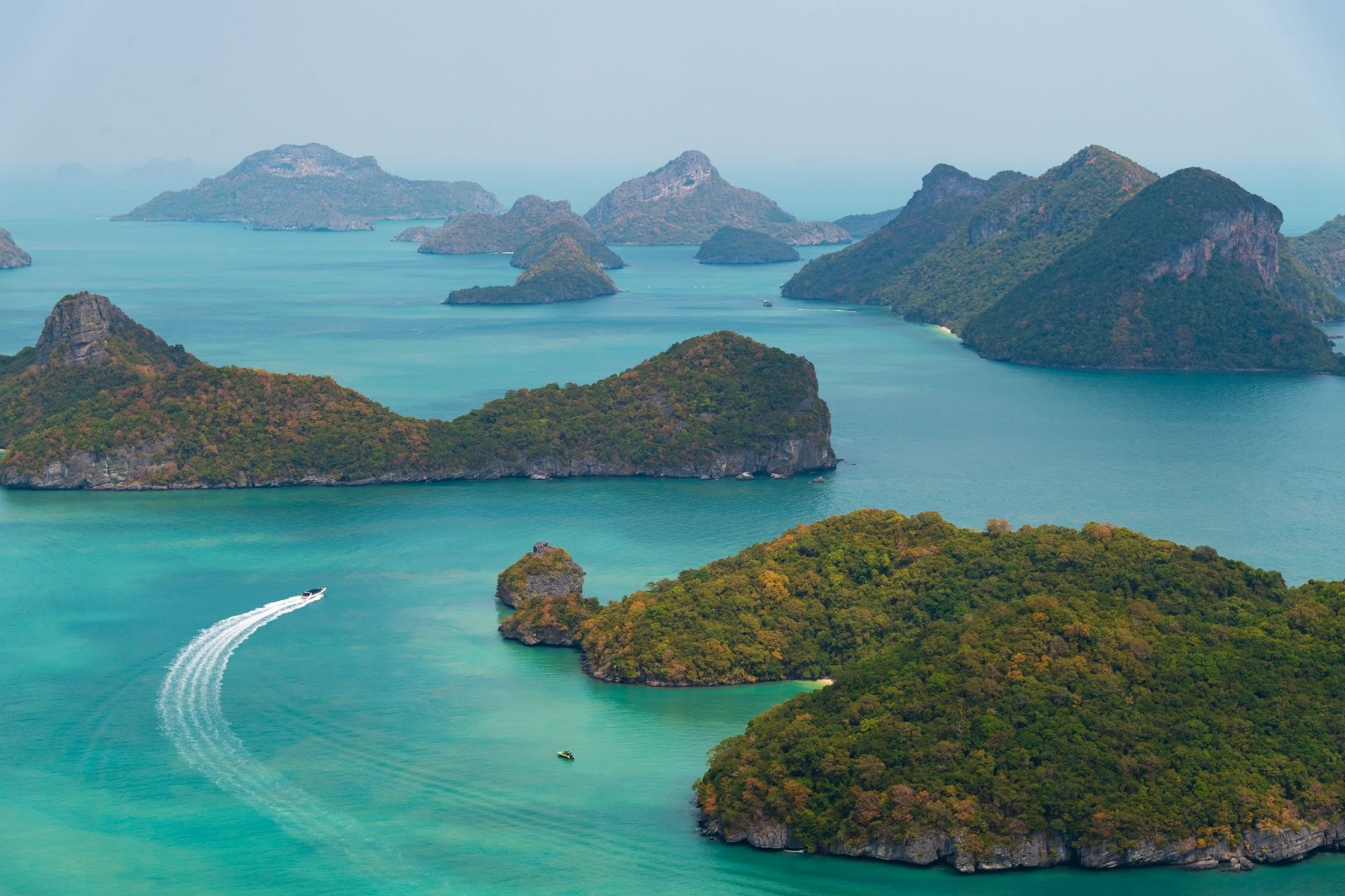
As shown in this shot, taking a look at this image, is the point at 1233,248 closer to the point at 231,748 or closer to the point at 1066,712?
the point at 1066,712

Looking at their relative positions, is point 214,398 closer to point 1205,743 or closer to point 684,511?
point 684,511

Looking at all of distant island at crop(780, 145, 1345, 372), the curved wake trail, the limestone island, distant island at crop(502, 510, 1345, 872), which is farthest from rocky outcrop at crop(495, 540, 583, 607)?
distant island at crop(780, 145, 1345, 372)

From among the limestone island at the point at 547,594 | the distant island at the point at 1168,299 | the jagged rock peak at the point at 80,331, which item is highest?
the distant island at the point at 1168,299

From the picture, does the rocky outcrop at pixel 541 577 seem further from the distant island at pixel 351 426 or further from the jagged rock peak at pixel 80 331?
the jagged rock peak at pixel 80 331

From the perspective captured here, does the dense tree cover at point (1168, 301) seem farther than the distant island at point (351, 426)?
Yes

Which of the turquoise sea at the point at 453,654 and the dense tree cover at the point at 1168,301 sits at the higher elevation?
the dense tree cover at the point at 1168,301

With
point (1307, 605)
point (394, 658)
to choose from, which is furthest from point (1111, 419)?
point (394, 658)

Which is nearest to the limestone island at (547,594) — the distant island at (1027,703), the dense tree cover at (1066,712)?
the distant island at (1027,703)
